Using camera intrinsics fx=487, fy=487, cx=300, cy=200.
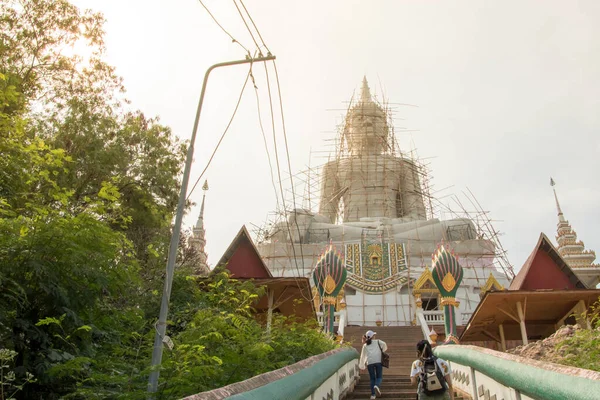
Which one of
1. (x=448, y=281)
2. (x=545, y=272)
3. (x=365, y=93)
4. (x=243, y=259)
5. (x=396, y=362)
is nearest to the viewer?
(x=396, y=362)

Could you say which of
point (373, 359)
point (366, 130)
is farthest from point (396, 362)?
point (366, 130)

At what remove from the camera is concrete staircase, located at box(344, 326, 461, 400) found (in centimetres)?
751

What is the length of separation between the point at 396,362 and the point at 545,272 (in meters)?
5.32

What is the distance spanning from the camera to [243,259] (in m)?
14.2

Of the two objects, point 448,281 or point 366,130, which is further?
point 366,130

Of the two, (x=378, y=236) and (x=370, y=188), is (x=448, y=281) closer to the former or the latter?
(x=378, y=236)

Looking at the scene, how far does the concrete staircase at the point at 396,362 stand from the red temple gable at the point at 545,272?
3.44 meters

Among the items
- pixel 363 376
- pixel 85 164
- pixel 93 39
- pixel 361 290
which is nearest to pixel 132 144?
pixel 85 164

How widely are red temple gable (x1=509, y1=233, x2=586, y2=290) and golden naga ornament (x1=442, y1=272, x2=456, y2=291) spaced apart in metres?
2.13

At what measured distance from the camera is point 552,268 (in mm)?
13492

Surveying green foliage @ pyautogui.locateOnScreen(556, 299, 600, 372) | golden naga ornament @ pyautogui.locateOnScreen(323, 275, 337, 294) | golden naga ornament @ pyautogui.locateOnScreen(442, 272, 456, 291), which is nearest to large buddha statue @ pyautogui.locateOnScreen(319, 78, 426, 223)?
golden naga ornament @ pyautogui.locateOnScreen(323, 275, 337, 294)

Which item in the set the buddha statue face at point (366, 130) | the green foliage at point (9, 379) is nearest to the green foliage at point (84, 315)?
the green foliage at point (9, 379)

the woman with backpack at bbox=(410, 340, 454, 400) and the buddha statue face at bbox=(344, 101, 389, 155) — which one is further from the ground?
the buddha statue face at bbox=(344, 101, 389, 155)

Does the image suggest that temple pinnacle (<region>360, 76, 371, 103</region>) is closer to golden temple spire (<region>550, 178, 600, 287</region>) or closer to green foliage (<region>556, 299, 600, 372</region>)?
golden temple spire (<region>550, 178, 600, 287</region>)
